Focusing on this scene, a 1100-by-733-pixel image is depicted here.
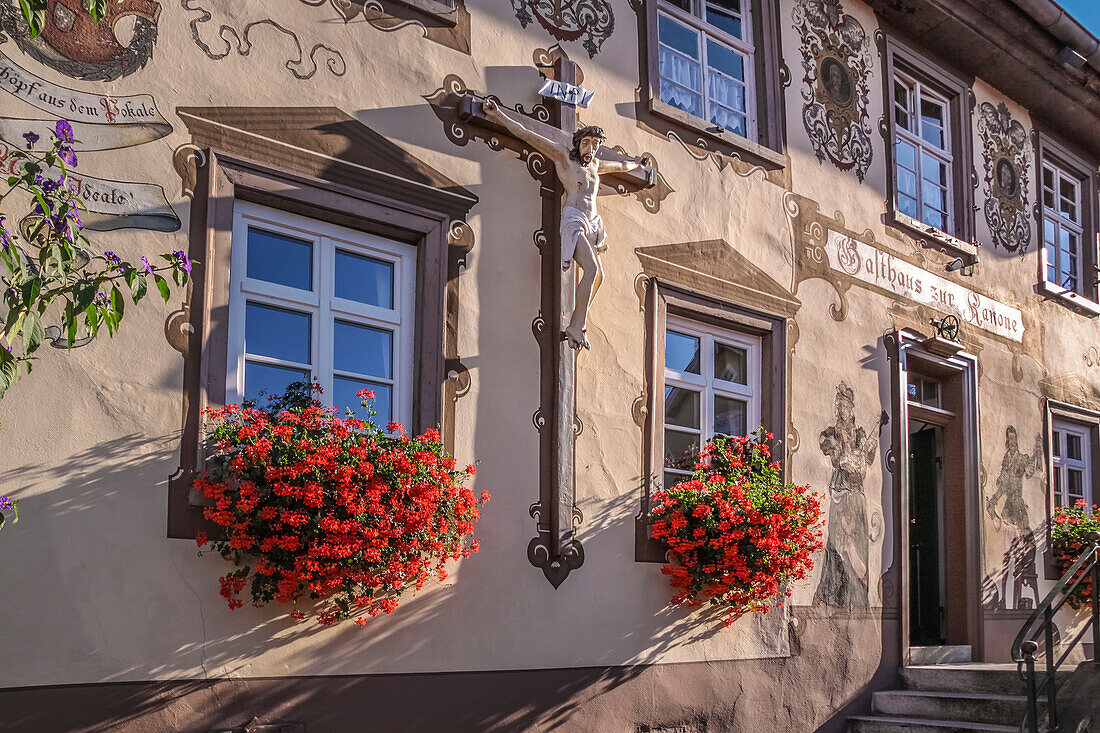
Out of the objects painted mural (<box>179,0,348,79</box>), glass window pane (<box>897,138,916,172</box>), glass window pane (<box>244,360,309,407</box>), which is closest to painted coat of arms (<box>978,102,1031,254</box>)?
glass window pane (<box>897,138,916,172</box>)

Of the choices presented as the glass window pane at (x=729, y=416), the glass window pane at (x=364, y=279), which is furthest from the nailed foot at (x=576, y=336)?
the glass window pane at (x=729, y=416)

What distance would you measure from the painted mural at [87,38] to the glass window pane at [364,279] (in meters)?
1.38

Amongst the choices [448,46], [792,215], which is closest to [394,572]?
[448,46]

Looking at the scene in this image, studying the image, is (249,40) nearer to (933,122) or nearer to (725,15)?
(725,15)

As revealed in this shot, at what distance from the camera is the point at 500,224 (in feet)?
23.0

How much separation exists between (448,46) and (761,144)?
2908mm

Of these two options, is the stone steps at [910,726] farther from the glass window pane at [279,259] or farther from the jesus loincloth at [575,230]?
the glass window pane at [279,259]

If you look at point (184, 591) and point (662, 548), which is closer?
point (184, 591)

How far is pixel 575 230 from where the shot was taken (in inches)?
282

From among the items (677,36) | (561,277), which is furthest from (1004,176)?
(561,277)

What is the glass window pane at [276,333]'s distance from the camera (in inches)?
235

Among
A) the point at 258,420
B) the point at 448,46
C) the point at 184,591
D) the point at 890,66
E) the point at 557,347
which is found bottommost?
the point at 184,591

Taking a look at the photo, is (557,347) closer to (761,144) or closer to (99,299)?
(761,144)

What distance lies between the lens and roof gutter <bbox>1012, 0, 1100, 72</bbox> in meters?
11.0
